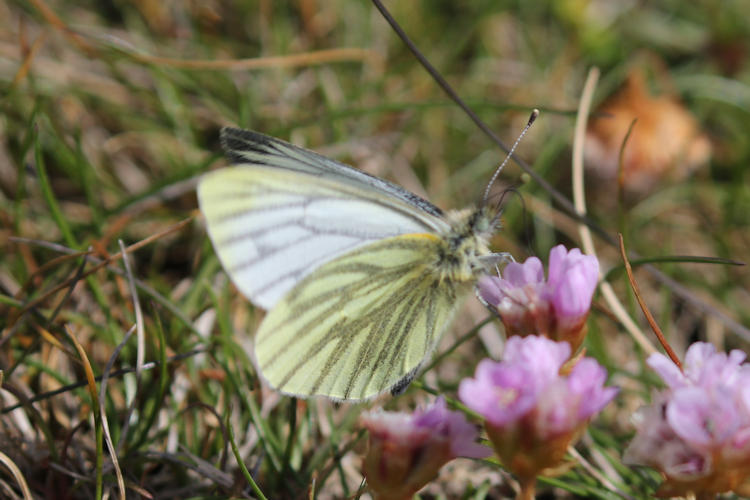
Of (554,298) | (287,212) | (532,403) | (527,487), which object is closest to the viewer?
(532,403)

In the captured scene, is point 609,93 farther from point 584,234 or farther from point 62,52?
point 62,52

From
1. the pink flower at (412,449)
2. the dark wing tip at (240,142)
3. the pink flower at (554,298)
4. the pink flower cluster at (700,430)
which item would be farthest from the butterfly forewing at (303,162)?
the pink flower cluster at (700,430)

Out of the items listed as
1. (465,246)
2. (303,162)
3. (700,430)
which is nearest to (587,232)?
(465,246)

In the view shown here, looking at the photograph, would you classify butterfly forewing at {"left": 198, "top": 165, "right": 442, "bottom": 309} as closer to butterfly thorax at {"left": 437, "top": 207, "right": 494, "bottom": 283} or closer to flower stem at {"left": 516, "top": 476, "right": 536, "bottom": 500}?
butterfly thorax at {"left": 437, "top": 207, "right": 494, "bottom": 283}

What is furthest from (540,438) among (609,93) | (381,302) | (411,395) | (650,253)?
(609,93)

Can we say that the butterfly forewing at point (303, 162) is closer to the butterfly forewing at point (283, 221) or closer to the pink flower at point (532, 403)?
the butterfly forewing at point (283, 221)

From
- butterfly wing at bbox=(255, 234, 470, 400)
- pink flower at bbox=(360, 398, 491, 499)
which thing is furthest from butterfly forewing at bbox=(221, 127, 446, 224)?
pink flower at bbox=(360, 398, 491, 499)

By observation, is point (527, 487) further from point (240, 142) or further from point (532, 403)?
point (240, 142)
